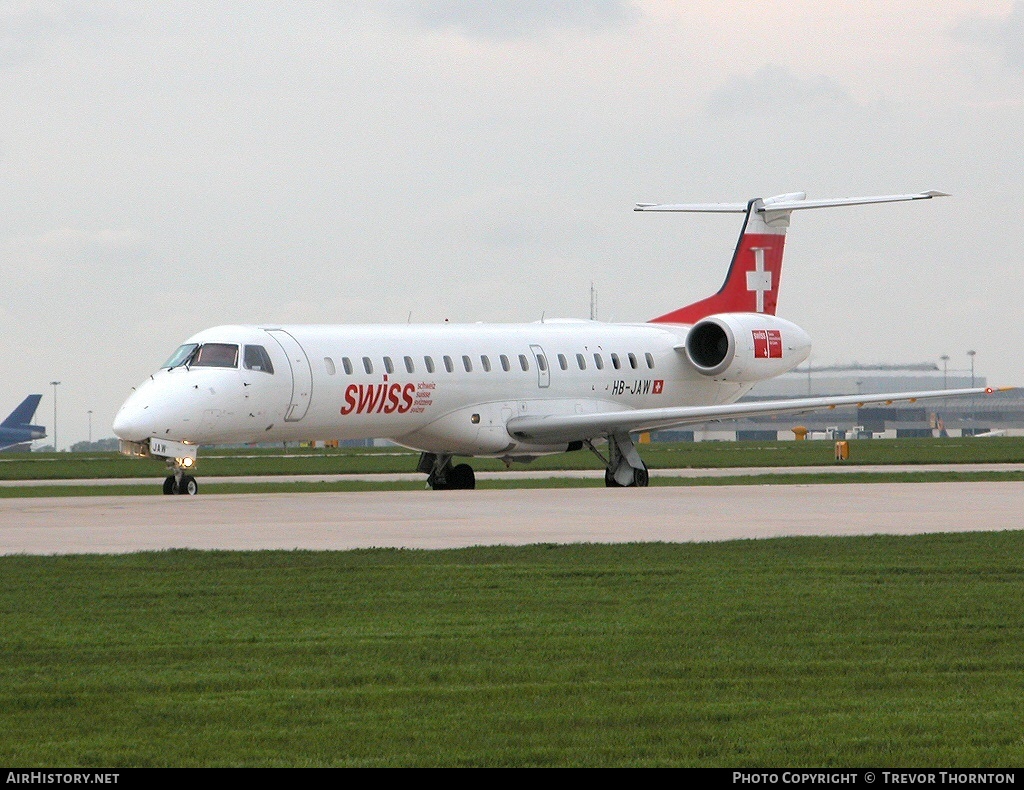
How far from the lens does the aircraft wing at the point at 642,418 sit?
35.7 metres

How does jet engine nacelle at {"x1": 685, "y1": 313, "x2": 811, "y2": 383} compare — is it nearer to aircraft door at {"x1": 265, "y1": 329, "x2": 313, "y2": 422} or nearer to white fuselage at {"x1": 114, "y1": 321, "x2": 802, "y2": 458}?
white fuselage at {"x1": 114, "y1": 321, "x2": 802, "y2": 458}

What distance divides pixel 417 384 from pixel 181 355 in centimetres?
482

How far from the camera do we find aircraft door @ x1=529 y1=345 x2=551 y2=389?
37531mm

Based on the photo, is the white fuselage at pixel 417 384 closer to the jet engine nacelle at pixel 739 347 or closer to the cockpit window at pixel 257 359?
the cockpit window at pixel 257 359

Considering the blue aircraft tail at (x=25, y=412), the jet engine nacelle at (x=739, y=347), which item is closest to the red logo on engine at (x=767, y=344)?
the jet engine nacelle at (x=739, y=347)

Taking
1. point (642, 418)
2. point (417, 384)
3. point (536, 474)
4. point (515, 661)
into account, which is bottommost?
point (536, 474)

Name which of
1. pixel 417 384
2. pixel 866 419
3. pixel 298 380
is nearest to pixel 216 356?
pixel 298 380

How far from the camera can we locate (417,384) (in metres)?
34.9

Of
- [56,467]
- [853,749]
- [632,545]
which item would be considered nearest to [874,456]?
[56,467]

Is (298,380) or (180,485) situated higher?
(298,380)

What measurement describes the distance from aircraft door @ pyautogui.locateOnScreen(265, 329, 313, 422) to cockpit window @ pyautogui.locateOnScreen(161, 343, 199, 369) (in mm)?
1571

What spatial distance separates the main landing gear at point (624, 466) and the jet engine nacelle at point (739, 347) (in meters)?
4.08

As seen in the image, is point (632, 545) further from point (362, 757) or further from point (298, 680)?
point (362, 757)

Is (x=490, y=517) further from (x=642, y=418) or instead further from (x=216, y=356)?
(x=642, y=418)
